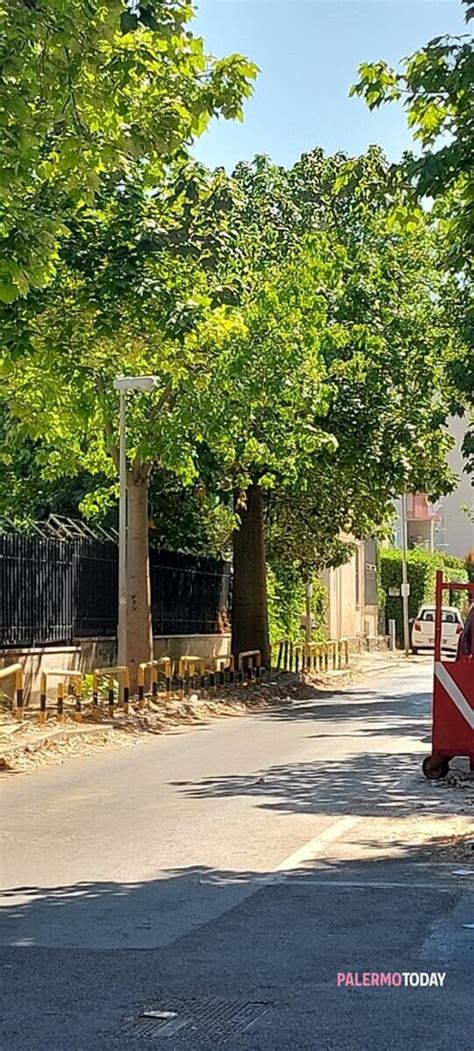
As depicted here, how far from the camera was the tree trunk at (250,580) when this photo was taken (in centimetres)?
2894

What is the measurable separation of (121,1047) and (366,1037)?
954 mm

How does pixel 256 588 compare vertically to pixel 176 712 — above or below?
above

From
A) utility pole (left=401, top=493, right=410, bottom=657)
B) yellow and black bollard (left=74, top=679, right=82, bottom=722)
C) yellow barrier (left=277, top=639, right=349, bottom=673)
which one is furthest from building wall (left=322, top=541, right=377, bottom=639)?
yellow and black bollard (left=74, top=679, right=82, bottom=722)

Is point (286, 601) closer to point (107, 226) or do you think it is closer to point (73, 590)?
point (73, 590)

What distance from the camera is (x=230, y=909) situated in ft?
25.8

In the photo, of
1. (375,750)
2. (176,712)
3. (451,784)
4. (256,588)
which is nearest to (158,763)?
(375,750)

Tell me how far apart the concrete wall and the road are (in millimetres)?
5971

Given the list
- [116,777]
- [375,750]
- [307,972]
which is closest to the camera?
[307,972]

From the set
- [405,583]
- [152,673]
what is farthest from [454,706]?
[405,583]

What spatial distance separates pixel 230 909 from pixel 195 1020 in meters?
2.22

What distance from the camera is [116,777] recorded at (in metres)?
14.4

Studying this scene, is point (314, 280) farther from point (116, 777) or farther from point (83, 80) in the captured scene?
point (83, 80)

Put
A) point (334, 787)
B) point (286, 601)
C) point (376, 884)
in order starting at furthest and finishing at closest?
1. point (286, 601)
2. point (334, 787)
3. point (376, 884)


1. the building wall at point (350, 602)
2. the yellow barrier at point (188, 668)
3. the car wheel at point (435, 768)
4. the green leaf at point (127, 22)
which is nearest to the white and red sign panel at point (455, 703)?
the car wheel at point (435, 768)
